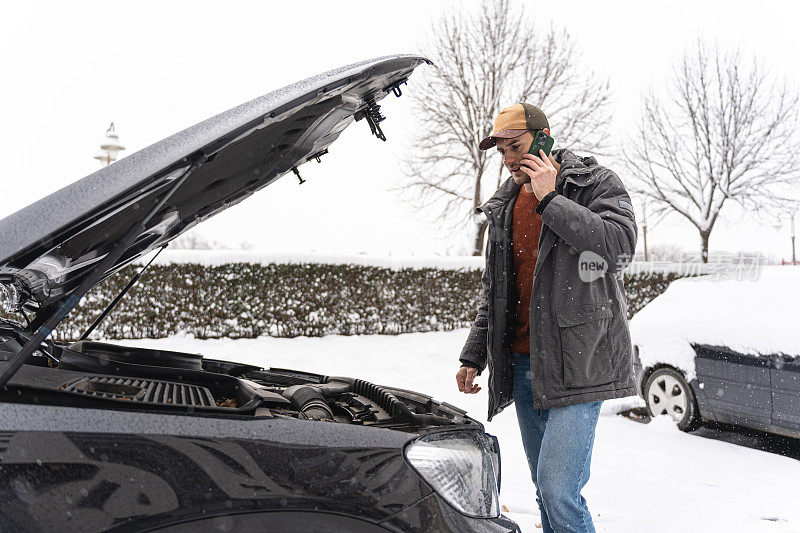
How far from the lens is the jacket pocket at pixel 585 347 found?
2.01 metres

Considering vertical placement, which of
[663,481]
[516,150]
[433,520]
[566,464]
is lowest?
[663,481]

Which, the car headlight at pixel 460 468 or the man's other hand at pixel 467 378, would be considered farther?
the man's other hand at pixel 467 378

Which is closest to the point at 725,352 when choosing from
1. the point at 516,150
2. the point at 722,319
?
the point at 722,319

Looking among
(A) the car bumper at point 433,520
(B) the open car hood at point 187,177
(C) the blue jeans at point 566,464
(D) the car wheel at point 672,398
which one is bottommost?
(D) the car wheel at point 672,398

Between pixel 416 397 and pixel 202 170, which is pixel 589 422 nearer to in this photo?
pixel 416 397

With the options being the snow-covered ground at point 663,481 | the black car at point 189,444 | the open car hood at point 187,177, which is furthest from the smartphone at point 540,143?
the snow-covered ground at point 663,481

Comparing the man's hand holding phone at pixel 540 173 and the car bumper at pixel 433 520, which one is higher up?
the man's hand holding phone at pixel 540 173

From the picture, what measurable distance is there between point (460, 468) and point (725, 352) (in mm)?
4084

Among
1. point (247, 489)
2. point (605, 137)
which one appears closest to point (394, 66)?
point (247, 489)

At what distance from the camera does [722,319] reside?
15.8 feet

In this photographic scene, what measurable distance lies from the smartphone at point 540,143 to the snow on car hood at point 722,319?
10.9 ft

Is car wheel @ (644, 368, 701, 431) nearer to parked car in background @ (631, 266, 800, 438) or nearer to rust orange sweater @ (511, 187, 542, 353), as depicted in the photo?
parked car in background @ (631, 266, 800, 438)

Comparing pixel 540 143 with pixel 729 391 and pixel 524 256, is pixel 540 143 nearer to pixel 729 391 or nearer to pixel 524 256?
pixel 524 256

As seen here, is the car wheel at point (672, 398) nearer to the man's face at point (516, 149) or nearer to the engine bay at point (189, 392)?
the man's face at point (516, 149)
